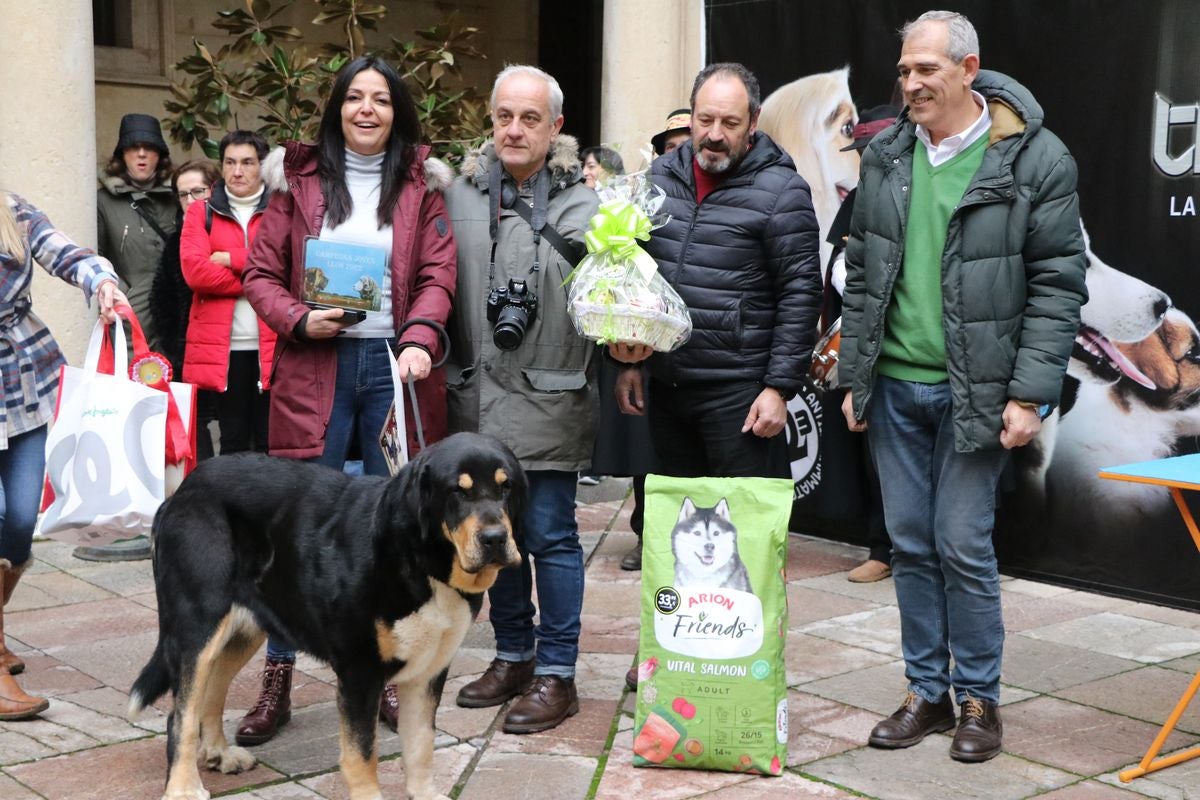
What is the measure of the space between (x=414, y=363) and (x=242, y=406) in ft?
9.66

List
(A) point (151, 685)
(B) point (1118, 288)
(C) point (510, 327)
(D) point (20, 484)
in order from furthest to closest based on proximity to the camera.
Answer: (B) point (1118, 288)
(D) point (20, 484)
(C) point (510, 327)
(A) point (151, 685)

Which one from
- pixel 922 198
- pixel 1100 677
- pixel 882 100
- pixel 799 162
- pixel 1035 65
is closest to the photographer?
pixel 922 198

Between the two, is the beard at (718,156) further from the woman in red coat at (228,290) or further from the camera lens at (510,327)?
the woman in red coat at (228,290)

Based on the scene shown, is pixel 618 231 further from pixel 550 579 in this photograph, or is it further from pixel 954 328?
pixel 550 579

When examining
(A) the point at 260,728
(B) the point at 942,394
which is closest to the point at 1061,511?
(B) the point at 942,394

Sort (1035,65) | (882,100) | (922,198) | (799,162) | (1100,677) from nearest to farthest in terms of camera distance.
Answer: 1. (922,198)
2. (1100,677)
3. (1035,65)
4. (882,100)
5. (799,162)

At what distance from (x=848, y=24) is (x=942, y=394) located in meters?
3.45

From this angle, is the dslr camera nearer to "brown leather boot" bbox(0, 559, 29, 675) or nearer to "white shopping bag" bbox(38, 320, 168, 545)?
"white shopping bag" bbox(38, 320, 168, 545)

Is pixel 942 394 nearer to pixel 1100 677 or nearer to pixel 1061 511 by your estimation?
pixel 1100 677

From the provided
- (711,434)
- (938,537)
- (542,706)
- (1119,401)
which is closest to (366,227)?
(711,434)

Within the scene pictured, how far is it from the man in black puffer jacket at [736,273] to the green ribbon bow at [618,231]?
0.31 metres

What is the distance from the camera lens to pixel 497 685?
4652 millimetres

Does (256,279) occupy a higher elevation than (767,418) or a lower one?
higher

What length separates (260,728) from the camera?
431 cm
